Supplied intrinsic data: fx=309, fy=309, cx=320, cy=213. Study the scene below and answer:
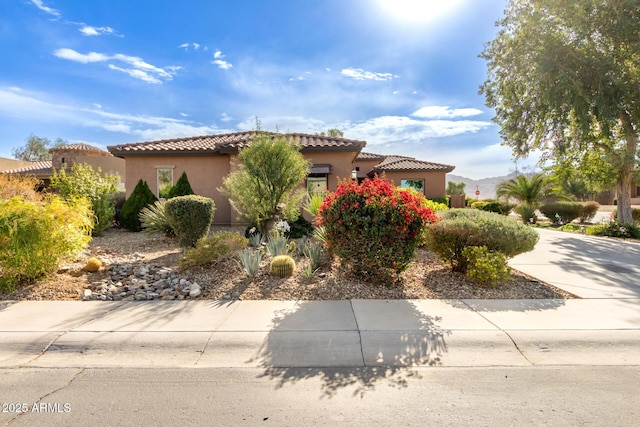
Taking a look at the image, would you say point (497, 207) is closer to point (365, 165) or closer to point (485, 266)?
point (365, 165)

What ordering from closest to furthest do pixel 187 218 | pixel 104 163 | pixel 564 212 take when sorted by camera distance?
pixel 187 218 → pixel 564 212 → pixel 104 163

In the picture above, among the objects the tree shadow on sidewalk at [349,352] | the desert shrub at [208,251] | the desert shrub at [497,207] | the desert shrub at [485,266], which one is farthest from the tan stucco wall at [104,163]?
the desert shrub at [497,207]

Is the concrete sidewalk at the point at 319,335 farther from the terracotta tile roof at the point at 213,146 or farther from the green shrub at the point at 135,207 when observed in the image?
the terracotta tile roof at the point at 213,146

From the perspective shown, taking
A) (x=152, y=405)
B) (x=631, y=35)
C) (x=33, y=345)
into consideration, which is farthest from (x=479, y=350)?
(x=631, y=35)

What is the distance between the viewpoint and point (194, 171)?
14.3m

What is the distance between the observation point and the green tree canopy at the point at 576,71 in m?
12.3

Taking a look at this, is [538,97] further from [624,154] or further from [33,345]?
[33,345]

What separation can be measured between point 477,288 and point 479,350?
2.30 m

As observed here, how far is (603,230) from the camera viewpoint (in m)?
14.4

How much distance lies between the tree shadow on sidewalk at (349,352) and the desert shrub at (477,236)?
7.35 ft

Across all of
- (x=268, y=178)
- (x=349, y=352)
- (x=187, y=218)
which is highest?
(x=268, y=178)

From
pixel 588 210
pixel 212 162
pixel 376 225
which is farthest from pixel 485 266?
pixel 588 210

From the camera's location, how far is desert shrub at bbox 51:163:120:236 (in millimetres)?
11562

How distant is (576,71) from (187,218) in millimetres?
16190
